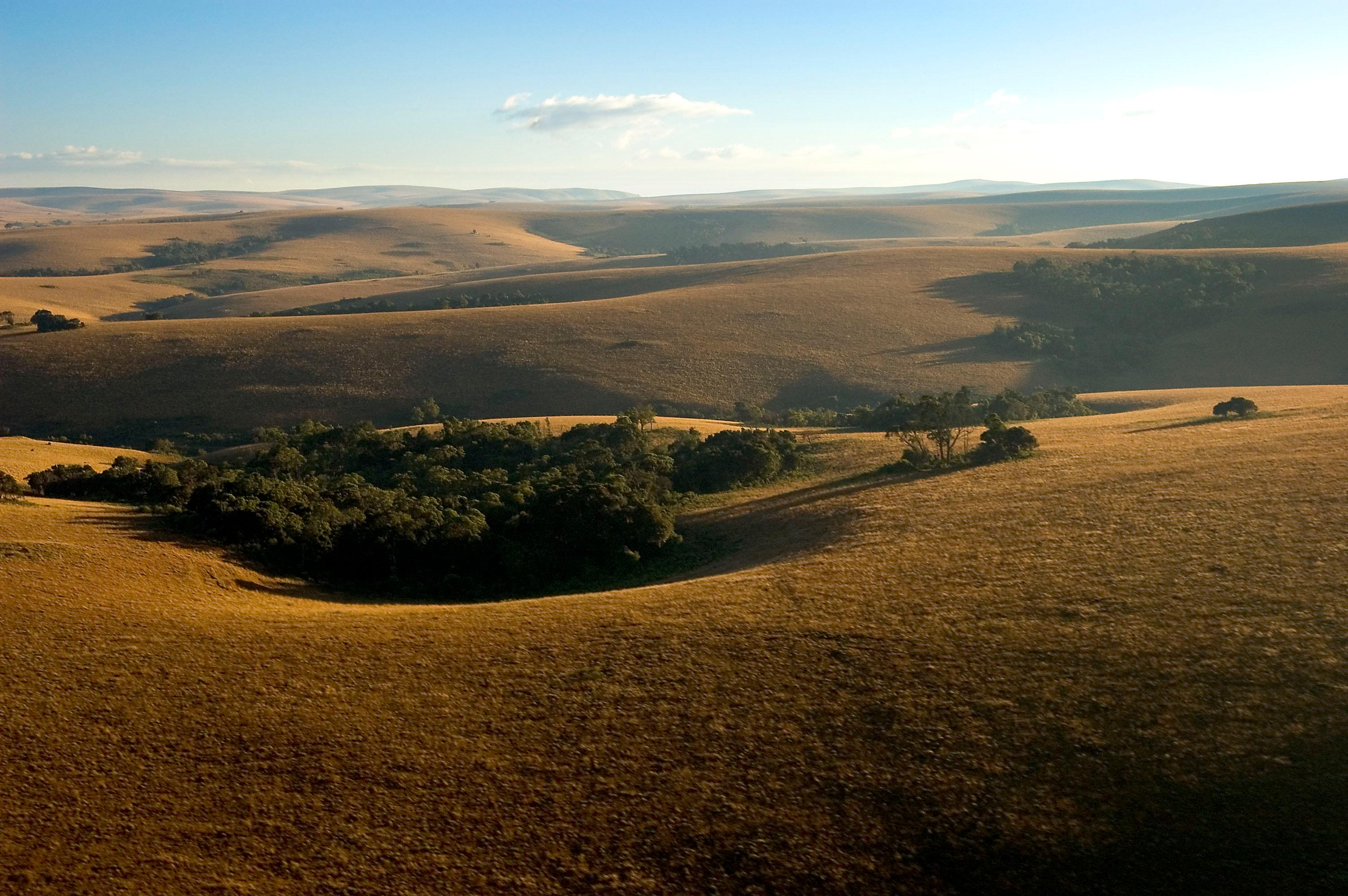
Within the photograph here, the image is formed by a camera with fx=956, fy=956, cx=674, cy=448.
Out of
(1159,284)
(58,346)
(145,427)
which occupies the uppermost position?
(1159,284)

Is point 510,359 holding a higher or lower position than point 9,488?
higher

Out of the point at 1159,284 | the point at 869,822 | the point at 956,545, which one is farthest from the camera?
the point at 1159,284

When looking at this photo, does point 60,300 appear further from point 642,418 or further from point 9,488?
point 9,488

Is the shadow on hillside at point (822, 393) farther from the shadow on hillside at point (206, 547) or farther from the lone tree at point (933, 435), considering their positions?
the shadow on hillside at point (206, 547)

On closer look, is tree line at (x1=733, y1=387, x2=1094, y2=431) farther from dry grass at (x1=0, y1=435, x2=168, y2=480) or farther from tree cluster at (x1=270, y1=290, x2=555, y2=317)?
tree cluster at (x1=270, y1=290, x2=555, y2=317)

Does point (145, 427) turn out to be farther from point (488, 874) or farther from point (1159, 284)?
point (1159, 284)

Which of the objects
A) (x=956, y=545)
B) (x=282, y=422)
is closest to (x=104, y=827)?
(x=956, y=545)

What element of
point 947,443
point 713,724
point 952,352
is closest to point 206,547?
point 713,724
